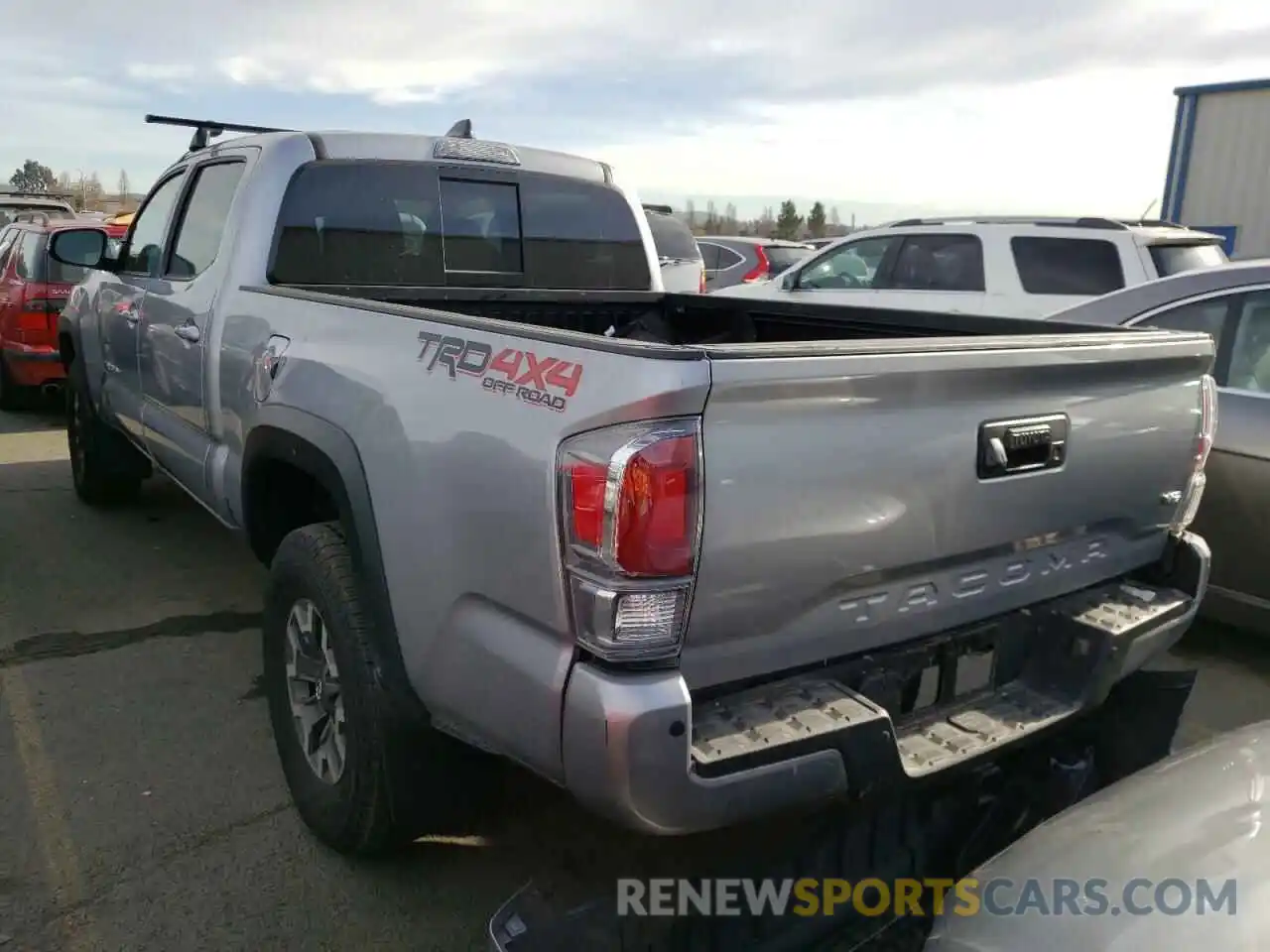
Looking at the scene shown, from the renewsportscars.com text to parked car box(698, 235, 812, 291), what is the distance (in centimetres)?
1213

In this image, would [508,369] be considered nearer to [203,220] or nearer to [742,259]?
[203,220]

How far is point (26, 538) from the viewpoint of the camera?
5.75 meters

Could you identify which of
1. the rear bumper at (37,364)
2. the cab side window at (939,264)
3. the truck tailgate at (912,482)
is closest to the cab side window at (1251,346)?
the truck tailgate at (912,482)

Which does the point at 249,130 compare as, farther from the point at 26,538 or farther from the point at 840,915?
the point at 840,915

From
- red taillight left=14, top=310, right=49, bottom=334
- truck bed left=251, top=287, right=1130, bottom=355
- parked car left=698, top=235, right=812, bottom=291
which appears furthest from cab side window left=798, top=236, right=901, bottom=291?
red taillight left=14, top=310, right=49, bottom=334

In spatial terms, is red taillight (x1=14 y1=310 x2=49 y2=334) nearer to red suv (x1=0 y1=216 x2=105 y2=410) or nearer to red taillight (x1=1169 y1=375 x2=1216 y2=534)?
red suv (x1=0 y1=216 x2=105 y2=410)

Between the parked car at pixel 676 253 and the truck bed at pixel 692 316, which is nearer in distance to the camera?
the truck bed at pixel 692 316

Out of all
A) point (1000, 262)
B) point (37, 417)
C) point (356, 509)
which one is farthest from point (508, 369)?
point (37, 417)

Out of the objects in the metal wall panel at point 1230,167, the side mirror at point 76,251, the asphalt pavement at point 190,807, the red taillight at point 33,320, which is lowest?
the asphalt pavement at point 190,807

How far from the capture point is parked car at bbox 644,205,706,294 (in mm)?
10891

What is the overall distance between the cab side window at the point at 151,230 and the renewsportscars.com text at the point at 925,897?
3828 mm

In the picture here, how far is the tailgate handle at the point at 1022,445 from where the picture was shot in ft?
7.51

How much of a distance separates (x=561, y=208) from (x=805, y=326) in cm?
130

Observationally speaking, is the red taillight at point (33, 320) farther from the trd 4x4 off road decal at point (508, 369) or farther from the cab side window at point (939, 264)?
the trd 4x4 off road decal at point (508, 369)
